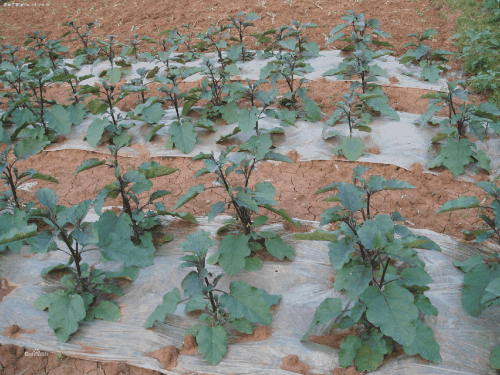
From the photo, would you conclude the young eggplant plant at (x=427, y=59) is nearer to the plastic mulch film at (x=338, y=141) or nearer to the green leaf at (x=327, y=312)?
the plastic mulch film at (x=338, y=141)

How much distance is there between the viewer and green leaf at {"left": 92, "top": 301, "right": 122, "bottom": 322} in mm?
2572

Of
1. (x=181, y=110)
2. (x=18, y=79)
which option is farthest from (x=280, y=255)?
(x=18, y=79)

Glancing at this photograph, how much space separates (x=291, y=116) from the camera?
4336 millimetres

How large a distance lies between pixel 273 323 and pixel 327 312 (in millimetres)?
385

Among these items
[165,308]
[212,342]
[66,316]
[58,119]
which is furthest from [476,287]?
[58,119]

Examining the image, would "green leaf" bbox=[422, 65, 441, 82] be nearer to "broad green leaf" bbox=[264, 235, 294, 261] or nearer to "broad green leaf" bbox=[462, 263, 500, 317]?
"broad green leaf" bbox=[462, 263, 500, 317]

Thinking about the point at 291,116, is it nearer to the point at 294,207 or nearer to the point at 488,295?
the point at 294,207

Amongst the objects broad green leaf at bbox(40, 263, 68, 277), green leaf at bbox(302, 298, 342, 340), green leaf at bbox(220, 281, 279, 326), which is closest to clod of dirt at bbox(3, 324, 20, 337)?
broad green leaf at bbox(40, 263, 68, 277)

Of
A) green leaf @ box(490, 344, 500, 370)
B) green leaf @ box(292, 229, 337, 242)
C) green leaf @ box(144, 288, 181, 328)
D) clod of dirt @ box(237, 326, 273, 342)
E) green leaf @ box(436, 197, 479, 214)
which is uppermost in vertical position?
green leaf @ box(292, 229, 337, 242)

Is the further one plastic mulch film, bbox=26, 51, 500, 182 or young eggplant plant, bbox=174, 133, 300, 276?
plastic mulch film, bbox=26, 51, 500, 182

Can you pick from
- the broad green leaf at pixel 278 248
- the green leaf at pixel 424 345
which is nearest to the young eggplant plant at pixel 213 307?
the broad green leaf at pixel 278 248

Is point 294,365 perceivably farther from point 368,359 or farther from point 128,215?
point 128,215

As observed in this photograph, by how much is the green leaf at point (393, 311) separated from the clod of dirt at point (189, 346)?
3.44 feet

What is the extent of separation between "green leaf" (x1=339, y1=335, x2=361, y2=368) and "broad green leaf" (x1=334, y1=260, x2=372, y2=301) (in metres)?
0.29
